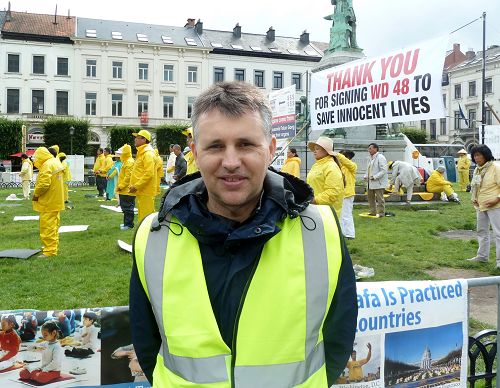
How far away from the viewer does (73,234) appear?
1114cm

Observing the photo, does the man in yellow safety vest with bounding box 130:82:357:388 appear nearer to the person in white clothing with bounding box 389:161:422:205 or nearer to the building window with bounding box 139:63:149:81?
the person in white clothing with bounding box 389:161:422:205

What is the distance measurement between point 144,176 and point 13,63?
5099cm

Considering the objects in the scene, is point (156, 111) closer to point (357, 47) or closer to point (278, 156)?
point (357, 47)

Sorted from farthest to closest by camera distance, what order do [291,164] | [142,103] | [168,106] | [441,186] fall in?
[168,106] < [142,103] < [441,186] < [291,164]

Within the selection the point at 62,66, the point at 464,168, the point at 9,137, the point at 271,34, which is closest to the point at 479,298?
the point at 464,168

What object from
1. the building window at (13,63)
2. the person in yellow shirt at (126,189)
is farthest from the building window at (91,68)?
the person in yellow shirt at (126,189)

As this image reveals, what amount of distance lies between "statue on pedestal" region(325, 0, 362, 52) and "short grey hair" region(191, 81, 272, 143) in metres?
19.1

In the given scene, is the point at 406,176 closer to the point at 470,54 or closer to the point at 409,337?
the point at 409,337

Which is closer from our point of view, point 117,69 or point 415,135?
point 117,69

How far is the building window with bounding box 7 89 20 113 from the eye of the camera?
53531mm

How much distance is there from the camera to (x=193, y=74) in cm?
5825

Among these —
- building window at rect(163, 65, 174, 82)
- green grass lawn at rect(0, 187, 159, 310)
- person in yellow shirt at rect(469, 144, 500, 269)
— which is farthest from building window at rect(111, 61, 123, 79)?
person in yellow shirt at rect(469, 144, 500, 269)

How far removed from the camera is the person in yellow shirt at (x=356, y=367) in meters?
2.88

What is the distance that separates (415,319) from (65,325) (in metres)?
2.02
